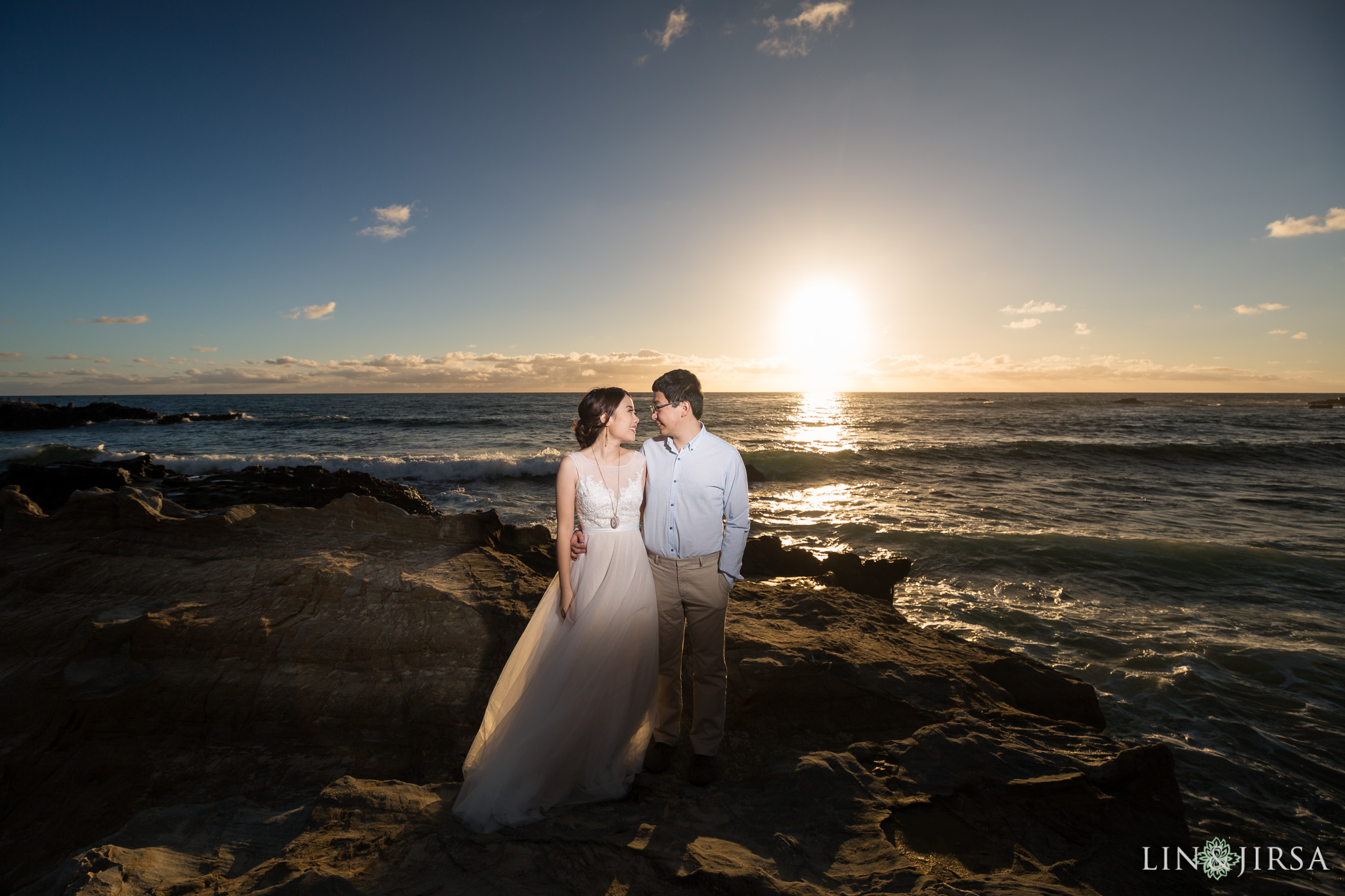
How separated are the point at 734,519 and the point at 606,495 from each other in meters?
0.82

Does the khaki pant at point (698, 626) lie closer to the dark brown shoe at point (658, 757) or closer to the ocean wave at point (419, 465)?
the dark brown shoe at point (658, 757)

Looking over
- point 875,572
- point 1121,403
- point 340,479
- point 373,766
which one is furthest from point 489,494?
point 1121,403

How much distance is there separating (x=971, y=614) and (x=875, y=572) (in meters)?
1.28

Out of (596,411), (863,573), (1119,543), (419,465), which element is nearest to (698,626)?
(596,411)

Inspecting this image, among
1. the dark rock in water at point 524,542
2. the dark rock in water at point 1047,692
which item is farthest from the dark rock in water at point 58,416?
the dark rock in water at point 1047,692

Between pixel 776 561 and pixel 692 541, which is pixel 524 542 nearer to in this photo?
pixel 776 561

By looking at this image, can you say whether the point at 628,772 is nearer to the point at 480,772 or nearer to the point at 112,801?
the point at 480,772

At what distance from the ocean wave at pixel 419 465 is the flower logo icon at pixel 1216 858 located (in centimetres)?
1716

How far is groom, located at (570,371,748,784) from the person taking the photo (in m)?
3.24

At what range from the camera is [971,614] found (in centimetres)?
694

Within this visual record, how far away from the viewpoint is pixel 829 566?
7.39 meters

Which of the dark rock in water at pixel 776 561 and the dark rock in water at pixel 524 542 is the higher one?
the dark rock in water at pixel 524 542

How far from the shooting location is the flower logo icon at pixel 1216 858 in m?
3.06

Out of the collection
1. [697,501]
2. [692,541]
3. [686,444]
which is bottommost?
[692,541]
